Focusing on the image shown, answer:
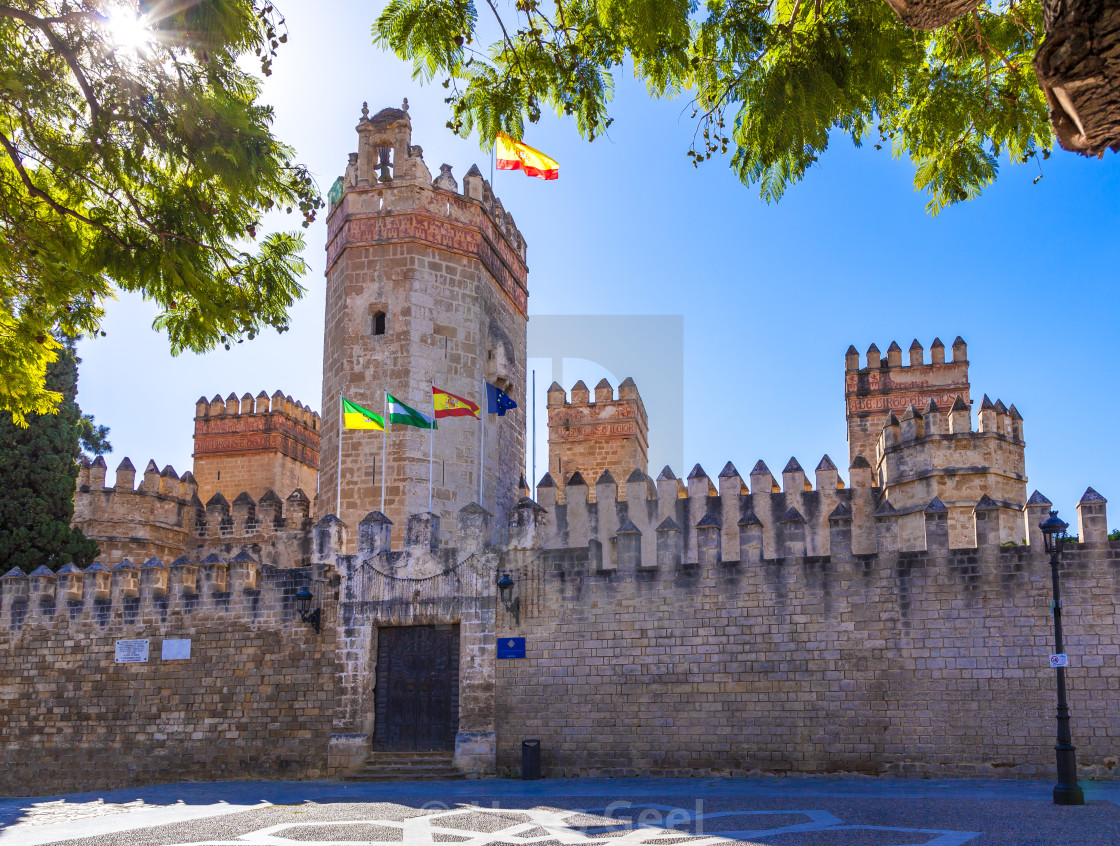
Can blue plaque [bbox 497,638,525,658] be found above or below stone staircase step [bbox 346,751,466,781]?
above

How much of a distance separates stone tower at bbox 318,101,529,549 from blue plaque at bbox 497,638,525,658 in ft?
12.5

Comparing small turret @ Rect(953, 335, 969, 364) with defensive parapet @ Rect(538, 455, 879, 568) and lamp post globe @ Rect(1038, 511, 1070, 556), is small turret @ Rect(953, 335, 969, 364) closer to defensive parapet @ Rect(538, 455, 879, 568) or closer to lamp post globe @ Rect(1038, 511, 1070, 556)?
defensive parapet @ Rect(538, 455, 879, 568)

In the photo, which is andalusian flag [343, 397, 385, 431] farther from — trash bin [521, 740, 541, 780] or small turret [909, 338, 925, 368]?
small turret [909, 338, 925, 368]

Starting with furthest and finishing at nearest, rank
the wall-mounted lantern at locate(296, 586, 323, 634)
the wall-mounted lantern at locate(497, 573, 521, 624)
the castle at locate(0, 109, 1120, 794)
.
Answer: the wall-mounted lantern at locate(296, 586, 323, 634), the wall-mounted lantern at locate(497, 573, 521, 624), the castle at locate(0, 109, 1120, 794)

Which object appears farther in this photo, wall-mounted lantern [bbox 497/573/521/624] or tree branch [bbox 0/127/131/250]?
wall-mounted lantern [bbox 497/573/521/624]

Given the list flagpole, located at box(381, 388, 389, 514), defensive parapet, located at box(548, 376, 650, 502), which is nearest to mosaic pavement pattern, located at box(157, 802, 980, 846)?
flagpole, located at box(381, 388, 389, 514)

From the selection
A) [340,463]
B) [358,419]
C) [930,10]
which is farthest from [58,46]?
[340,463]

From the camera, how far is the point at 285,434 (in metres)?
26.4

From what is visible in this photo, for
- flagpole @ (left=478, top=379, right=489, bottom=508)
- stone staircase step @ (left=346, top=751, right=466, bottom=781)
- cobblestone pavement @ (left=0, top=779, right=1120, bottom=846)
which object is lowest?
stone staircase step @ (left=346, top=751, right=466, bottom=781)

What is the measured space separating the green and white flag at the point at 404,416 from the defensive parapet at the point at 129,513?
322 inches

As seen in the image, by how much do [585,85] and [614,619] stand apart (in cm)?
922

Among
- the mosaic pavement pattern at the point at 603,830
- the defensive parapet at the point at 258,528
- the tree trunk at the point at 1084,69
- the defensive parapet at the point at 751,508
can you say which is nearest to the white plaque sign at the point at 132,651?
the defensive parapet at the point at 258,528

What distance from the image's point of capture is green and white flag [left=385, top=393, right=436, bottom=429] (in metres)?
16.1

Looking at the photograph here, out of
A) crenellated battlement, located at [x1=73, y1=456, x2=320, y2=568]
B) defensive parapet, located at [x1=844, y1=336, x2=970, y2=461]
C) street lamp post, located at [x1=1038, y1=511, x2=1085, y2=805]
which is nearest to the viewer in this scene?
street lamp post, located at [x1=1038, y1=511, x2=1085, y2=805]
